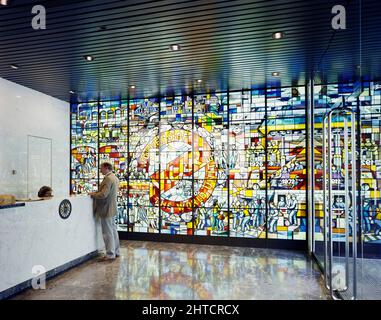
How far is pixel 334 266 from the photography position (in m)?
3.30

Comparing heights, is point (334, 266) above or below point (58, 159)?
below

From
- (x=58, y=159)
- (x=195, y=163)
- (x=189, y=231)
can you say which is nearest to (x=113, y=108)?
(x=58, y=159)

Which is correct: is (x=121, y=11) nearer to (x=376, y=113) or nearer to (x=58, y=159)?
(x=376, y=113)

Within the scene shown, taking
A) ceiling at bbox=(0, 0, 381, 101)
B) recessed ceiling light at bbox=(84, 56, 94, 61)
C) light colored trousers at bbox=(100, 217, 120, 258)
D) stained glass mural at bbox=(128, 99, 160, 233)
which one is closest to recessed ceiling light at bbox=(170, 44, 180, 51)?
ceiling at bbox=(0, 0, 381, 101)

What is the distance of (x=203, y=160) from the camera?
5.59 m

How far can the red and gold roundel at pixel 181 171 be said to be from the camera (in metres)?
5.57

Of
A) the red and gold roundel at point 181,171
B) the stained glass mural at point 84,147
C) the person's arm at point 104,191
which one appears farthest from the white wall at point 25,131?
the red and gold roundel at point 181,171

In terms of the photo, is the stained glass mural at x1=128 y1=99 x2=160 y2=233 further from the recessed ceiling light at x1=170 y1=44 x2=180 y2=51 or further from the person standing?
the recessed ceiling light at x1=170 y1=44 x2=180 y2=51

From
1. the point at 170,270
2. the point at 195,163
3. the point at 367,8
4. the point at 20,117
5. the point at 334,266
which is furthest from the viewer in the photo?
the point at 195,163

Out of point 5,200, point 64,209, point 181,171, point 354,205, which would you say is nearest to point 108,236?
point 64,209

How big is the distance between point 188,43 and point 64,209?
8.98 ft

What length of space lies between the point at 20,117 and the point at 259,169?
4335 mm

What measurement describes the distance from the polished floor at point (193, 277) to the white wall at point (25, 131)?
2053 mm

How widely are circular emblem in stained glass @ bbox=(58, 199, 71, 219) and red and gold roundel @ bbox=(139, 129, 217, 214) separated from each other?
1970mm
